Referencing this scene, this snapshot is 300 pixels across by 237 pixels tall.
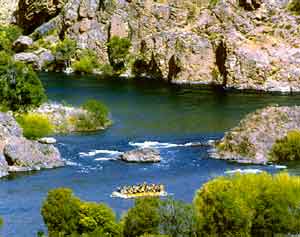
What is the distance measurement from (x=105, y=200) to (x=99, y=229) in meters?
18.1

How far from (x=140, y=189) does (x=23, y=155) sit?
1793 centimetres

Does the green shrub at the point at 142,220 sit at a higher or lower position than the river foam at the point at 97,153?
higher

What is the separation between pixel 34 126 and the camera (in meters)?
116

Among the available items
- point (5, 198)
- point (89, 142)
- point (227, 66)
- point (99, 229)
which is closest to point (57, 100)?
point (89, 142)

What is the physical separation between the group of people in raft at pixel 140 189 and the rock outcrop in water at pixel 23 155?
1449cm

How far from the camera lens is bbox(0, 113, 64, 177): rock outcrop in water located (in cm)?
9894

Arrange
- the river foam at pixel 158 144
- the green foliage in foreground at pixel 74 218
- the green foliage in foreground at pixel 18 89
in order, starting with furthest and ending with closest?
the green foliage in foreground at pixel 18 89, the river foam at pixel 158 144, the green foliage in foreground at pixel 74 218

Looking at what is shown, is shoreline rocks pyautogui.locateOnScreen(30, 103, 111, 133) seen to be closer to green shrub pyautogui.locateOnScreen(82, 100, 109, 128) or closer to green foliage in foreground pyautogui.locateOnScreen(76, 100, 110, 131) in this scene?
green foliage in foreground pyautogui.locateOnScreen(76, 100, 110, 131)

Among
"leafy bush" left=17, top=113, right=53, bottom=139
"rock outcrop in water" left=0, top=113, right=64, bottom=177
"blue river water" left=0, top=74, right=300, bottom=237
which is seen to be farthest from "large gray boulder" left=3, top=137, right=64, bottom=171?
"leafy bush" left=17, top=113, right=53, bottom=139

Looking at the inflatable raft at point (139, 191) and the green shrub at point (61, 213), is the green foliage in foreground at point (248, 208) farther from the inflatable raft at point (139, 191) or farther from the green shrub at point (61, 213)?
the inflatable raft at point (139, 191)

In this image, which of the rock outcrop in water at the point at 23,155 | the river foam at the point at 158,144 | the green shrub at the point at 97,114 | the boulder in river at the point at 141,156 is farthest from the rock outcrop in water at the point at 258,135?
the green shrub at the point at 97,114

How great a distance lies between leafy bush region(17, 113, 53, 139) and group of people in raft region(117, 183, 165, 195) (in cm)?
2763

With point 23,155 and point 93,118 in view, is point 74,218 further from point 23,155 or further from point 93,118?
point 93,118

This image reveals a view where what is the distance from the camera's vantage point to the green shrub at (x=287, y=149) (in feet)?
346
